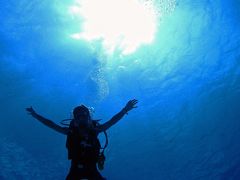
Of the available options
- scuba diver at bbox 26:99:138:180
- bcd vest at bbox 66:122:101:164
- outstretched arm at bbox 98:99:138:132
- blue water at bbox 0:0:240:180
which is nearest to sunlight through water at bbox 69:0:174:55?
blue water at bbox 0:0:240:180

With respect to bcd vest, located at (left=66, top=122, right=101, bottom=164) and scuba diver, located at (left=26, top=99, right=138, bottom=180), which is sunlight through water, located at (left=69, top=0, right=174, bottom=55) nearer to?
scuba diver, located at (left=26, top=99, right=138, bottom=180)

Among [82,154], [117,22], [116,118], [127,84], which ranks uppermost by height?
[117,22]

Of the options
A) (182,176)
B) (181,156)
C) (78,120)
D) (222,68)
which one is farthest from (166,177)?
(78,120)

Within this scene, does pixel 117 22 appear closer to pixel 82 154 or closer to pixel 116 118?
pixel 116 118

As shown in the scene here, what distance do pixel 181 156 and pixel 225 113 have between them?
658cm

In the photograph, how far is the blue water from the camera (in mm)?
15523

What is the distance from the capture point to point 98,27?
1534 cm

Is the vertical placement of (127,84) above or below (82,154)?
above

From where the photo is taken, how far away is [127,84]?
18953mm

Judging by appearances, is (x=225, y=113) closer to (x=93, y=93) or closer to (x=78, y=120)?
(x=93, y=93)

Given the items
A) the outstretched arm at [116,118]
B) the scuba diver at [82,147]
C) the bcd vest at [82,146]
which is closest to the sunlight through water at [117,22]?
the outstretched arm at [116,118]

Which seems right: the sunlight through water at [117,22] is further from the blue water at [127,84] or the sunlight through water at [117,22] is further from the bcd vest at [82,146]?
the bcd vest at [82,146]

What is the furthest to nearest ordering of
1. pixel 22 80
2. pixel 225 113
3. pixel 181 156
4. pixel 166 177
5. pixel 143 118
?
pixel 166 177, pixel 181 156, pixel 225 113, pixel 143 118, pixel 22 80

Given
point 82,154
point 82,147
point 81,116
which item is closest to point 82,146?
point 82,147
